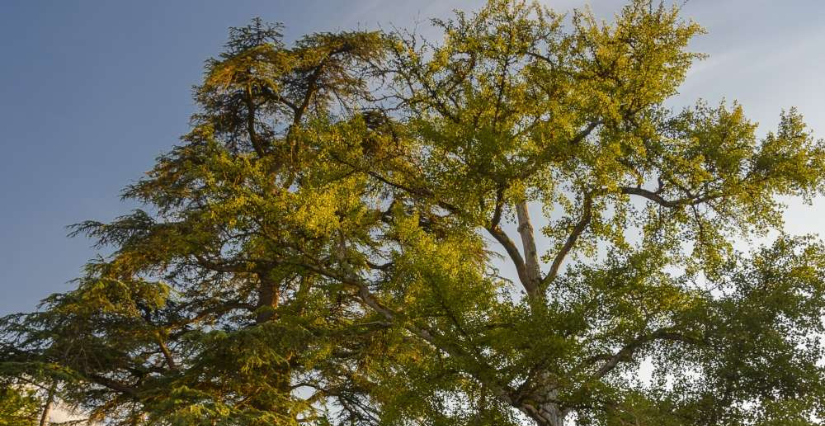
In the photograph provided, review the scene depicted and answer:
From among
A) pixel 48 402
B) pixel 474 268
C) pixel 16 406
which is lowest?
pixel 16 406

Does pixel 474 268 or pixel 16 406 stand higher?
pixel 474 268

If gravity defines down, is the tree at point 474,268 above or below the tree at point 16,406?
above

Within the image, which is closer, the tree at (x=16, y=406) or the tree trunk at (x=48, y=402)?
the tree at (x=16, y=406)

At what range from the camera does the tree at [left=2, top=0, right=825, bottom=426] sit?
11.7 meters

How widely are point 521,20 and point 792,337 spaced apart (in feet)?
26.1

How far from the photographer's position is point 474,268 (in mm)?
15344

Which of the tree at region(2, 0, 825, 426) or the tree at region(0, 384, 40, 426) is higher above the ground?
the tree at region(2, 0, 825, 426)

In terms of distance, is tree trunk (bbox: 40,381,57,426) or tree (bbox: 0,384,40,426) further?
tree trunk (bbox: 40,381,57,426)

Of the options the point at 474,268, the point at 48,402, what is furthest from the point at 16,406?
the point at 474,268

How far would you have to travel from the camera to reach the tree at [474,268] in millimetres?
11656

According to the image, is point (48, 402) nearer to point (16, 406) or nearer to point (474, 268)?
point (16, 406)

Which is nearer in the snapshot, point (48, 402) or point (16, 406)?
point (16, 406)

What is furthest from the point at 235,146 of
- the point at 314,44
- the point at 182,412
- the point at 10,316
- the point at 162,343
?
the point at 182,412

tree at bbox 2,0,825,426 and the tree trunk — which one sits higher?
tree at bbox 2,0,825,426
